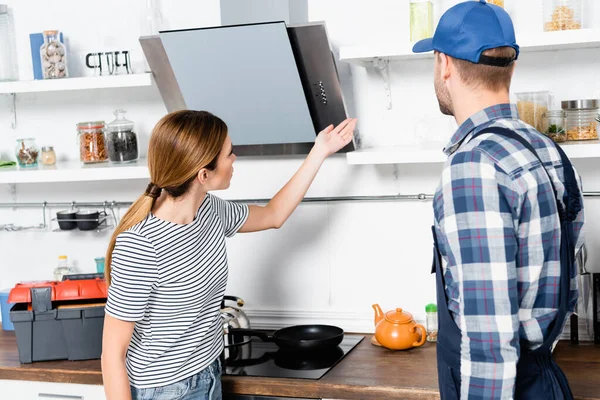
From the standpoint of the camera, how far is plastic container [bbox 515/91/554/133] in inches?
88.0

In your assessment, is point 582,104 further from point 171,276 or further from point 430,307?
point 171,276

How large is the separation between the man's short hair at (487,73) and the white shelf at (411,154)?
79 centimetres

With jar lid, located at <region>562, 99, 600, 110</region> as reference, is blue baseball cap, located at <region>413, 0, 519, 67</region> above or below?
above

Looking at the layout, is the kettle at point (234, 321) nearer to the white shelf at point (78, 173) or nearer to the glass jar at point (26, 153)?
the white shelf at point (78, 173)

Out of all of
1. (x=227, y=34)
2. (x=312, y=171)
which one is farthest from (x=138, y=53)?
(x=312, y=171)

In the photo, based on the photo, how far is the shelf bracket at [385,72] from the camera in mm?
2498

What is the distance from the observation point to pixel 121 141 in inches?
105

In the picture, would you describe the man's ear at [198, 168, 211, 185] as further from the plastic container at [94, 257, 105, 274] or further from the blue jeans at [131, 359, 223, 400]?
the plastic container at [94, 257, 105, 274]

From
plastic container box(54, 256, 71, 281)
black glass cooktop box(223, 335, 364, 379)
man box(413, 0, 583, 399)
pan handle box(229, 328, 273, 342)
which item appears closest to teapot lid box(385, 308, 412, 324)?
black glass cooktop box(223, 335, 364, 379)

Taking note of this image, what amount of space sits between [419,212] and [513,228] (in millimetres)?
1296

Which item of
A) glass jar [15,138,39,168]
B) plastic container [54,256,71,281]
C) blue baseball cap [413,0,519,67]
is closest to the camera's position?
blue baseball cap [413,0,519,67]

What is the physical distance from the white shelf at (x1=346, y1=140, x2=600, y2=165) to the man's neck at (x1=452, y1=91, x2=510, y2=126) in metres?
0.78

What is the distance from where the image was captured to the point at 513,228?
1.31 metres

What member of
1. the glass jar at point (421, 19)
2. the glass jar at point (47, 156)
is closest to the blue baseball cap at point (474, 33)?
the glass jar at point (421, 19)
